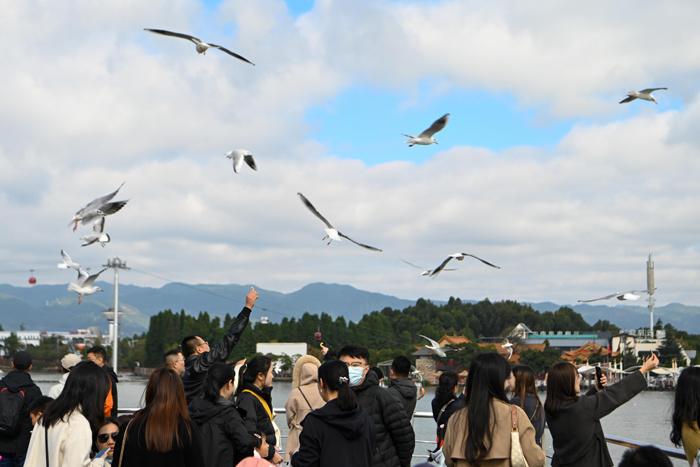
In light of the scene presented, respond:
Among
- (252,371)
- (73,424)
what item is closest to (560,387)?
(252,371)

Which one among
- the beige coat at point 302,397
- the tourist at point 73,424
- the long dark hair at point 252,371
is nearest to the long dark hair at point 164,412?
the tourist at point 73,424

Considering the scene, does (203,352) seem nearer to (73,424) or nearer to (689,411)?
(73,424)

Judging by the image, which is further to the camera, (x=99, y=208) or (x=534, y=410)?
(x=99, y=208)

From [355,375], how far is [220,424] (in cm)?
108

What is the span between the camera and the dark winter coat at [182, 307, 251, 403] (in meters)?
7.28

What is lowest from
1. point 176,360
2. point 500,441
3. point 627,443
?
point 627,443

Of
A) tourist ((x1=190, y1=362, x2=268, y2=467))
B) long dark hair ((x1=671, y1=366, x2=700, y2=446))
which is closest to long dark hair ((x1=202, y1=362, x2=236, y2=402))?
tourist ((x1=190, y1=362, x2=268, y2=467))

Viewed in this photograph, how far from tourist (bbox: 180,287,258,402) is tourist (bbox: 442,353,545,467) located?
2.39 m

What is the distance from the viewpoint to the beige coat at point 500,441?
5.41 m

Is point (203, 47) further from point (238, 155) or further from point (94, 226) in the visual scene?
point (94, 226)

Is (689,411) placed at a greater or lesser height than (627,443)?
greater

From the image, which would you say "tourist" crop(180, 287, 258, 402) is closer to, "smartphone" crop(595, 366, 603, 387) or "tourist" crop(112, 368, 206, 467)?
"tourist" crop(112, 368, 206, 467)

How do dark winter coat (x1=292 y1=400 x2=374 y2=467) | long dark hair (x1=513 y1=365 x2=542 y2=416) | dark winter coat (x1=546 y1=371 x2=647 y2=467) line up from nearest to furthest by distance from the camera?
dark winter coat (x1=292 y1=400 x2=374 y2=467)
dark winter coat (x1=546 y1=371 x2=647 y2=467)
long dark hair (x1=513 y1=365 x2=542 y2=416)

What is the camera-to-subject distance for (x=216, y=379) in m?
6.36
